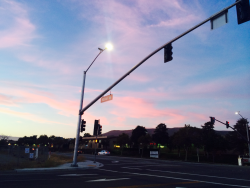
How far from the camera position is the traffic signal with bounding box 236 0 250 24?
792 cm

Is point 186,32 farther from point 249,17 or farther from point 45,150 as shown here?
point 45,150

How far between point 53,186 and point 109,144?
260 feet

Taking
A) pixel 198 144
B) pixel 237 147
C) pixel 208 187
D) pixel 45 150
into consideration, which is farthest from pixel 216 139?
pixel 208 187

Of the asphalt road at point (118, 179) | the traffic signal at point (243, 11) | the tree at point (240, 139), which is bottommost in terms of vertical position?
the asphalt road at point (118, 179)

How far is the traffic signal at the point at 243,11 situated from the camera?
7.92 metres

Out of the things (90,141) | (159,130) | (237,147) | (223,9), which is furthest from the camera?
(90,141)

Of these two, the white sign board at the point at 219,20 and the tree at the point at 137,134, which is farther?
the tree at the point at 137,134

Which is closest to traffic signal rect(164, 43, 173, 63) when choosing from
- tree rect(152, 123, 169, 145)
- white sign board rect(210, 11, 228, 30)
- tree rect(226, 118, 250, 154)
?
white sign board rect(210, 11, 228, 30)

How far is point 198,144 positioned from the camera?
49.2m

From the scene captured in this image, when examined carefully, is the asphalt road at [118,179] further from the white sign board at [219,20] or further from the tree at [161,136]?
the tree at [161,136]

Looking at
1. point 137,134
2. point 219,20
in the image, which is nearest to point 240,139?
point 137,134

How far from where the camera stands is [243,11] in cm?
803

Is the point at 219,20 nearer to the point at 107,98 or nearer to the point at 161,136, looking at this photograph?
the point at 107,98

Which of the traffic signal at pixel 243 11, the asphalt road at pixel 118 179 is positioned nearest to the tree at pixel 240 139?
the asphalt road at pixel 118 179
